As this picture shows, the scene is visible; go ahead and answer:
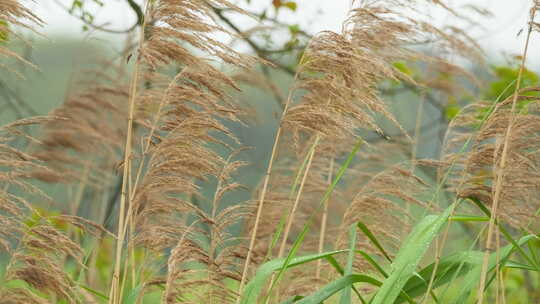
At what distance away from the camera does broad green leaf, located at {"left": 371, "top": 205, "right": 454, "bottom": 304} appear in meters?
2.59

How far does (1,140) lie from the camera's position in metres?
2.71

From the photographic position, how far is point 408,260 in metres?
2.62

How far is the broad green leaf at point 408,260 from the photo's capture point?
2.59 metres

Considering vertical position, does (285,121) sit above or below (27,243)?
above

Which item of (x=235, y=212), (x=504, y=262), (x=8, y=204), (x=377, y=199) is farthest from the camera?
(x=377, y=199)

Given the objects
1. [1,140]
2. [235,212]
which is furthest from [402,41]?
[1,140]

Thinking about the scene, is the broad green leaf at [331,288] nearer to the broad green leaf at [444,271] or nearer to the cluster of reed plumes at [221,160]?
the cluster of reed plumes at [221,160]

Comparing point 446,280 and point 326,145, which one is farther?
point 326,145

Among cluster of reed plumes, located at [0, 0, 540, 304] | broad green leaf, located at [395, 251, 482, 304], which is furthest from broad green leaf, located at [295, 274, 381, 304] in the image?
broad green leaf, located at [395, 251, 482, 304]

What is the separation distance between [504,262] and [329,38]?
94 cm

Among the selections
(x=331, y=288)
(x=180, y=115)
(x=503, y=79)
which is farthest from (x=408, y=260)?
(x=503, y=79)

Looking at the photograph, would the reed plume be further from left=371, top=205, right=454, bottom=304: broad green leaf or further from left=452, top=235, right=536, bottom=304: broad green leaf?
left=452, top=235, right=536, bottom=304: broad green leaf

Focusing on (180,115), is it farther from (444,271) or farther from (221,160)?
(444,271)

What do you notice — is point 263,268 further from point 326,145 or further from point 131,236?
point 326,145
